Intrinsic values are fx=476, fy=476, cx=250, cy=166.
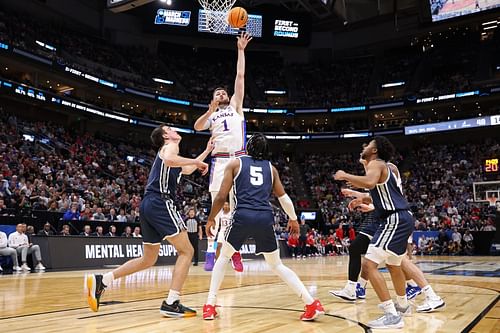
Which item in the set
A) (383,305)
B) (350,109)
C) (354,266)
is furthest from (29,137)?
(350,109)

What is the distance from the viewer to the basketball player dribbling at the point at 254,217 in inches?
182

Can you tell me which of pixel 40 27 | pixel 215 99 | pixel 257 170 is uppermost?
pixel 40 27

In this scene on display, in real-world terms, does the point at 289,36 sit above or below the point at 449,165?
above

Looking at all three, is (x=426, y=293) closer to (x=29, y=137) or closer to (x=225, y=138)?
(x=225, y=138)

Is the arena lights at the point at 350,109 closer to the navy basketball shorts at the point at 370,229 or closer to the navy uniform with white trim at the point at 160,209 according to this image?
the navy basketball shorts at the point at 370,229

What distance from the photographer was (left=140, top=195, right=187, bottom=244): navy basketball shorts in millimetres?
5047

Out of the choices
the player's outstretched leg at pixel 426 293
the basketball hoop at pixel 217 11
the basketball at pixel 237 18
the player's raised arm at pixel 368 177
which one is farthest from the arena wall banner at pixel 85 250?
the player's raised arm at pixel 368 177

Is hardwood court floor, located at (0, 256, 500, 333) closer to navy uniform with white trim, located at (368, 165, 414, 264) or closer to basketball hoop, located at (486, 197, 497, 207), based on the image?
navy uniform with white trim, located at (368, 165, 414, 264)

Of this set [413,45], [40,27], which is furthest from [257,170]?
[413,45]

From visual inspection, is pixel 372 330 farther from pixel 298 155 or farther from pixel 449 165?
pixel 298 155

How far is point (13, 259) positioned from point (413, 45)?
3717 centimetres

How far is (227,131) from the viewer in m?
6.80

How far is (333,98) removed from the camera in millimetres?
A: 40281

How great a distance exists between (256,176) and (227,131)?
2109 millimetres
